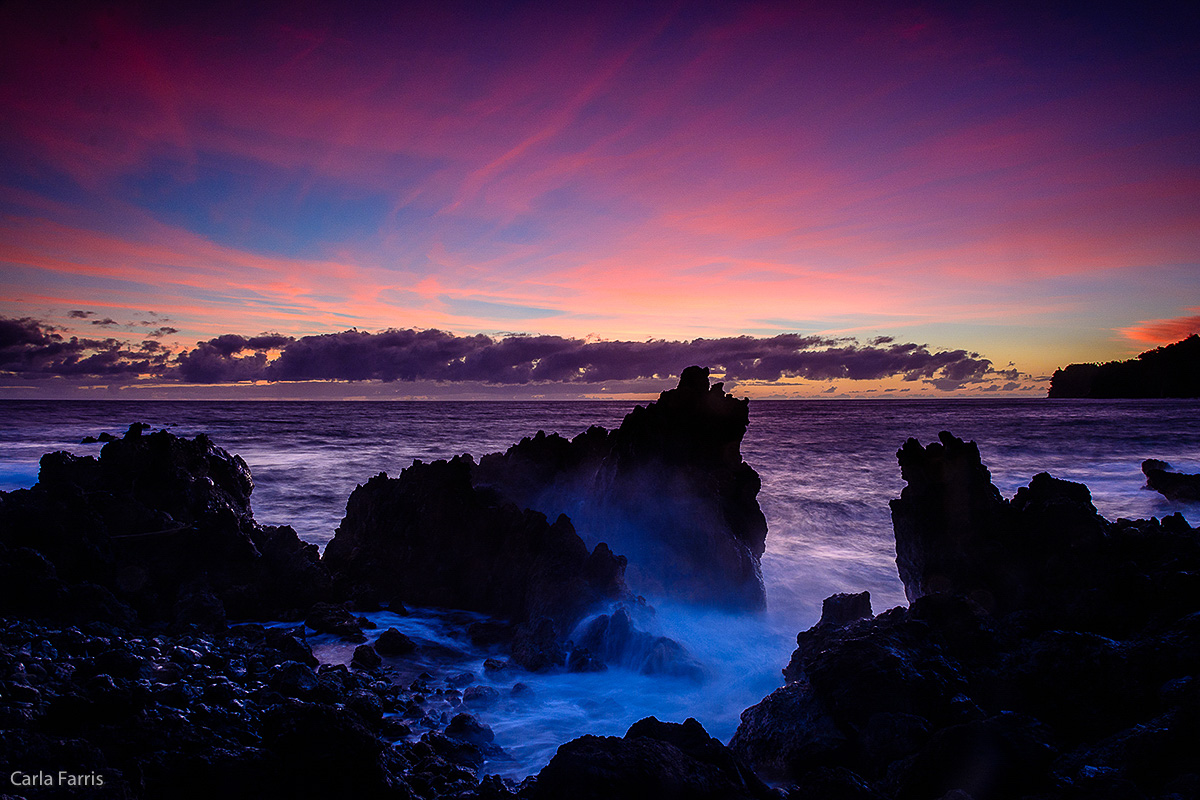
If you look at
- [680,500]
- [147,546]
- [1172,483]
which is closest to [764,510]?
[680,500]

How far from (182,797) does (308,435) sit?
58.8 metres

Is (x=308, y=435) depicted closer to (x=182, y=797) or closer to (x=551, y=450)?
(x=551, y=450)

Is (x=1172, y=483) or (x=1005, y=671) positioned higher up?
(x=1005, y=671)

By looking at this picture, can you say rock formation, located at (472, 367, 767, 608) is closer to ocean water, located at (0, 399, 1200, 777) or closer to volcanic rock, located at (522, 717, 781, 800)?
ocean water, located at (0, 399, 1200, 777)

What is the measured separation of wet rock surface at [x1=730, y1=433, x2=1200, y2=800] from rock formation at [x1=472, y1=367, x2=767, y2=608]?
252 centimetres

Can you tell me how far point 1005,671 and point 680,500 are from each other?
6421mm

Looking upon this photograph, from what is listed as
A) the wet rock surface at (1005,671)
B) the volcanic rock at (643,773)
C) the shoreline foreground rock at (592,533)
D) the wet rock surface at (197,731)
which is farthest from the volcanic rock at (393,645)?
the volcanic rock at (643,773)

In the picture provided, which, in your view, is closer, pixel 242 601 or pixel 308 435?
pixel 242 601

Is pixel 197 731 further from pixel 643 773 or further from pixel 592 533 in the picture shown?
pixel 592 533

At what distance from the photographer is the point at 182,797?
3.82 meters

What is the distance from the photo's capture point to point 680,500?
12.0m

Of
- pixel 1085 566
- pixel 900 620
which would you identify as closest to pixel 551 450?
pixel 900 620

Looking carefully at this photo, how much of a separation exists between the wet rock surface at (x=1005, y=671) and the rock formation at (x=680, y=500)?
8.27 feet

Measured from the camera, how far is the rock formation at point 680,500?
11.4 m
